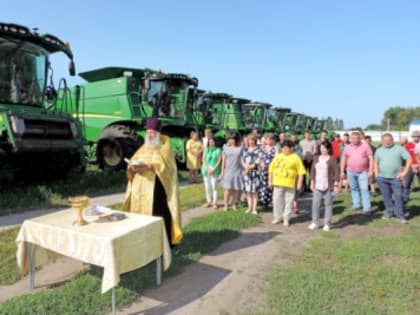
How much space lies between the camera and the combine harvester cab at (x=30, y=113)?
6738 mm

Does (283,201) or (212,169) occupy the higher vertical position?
(212,169)

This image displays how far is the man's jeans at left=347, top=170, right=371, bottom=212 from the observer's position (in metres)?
7.02

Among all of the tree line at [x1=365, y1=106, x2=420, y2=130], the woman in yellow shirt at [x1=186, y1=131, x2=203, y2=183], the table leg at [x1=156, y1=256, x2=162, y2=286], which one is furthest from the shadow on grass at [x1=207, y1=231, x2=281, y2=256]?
the tree line at [x1=365, y1=106, x2=420, y2=130]

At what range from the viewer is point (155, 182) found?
4062 millimetres

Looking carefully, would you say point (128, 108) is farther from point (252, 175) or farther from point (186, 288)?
point (186, 288)

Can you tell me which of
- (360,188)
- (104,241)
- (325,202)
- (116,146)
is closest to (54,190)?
(116,146)

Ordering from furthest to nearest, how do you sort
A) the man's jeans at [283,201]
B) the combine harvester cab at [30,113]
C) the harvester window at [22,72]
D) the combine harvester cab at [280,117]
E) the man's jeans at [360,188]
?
1. the combine harvester cab at [280,117]
2. the harvester window at [22,72]
3. the man's jeans at [360,188]
4. the combine harvester cab at [30,113]
5. the man's jeans at [283,201]

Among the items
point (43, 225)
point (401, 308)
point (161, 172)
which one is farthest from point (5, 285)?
point (401, 308)

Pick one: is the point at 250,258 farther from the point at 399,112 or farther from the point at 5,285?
the point at 399,112

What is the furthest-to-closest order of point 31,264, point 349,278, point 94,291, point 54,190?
point 54,190 → point 349,278 → point 31,264 → point 94,291

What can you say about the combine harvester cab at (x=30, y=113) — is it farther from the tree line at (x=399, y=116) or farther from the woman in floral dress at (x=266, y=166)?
the tree line at (x=399, y=116)

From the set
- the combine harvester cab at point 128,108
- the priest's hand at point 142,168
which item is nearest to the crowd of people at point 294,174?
the priest's hand at point 142,168

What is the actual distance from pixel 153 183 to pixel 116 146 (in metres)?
7.86

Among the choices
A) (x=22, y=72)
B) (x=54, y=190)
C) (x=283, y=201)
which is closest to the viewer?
(x=283, y=201)
